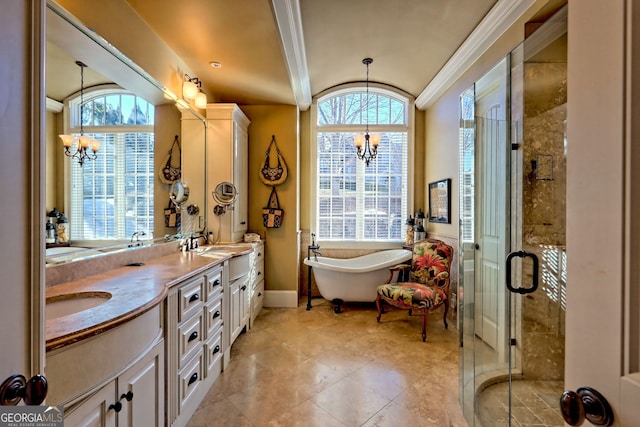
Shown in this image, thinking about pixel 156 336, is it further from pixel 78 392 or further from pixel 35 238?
Result: pixel 35 238

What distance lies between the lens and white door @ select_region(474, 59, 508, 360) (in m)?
2.17

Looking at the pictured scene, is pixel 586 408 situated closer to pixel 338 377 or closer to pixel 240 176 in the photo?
pixel 338 377

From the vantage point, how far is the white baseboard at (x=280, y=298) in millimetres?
3895

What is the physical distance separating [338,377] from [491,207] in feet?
5.88

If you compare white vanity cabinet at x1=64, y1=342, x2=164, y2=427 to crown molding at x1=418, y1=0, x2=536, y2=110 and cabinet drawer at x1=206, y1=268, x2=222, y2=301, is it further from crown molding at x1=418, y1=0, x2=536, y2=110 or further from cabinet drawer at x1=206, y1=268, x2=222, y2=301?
crown molding at x1=418, y1=0, x2=536, y2=110

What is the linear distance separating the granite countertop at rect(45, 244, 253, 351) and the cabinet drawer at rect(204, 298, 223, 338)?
0.30m

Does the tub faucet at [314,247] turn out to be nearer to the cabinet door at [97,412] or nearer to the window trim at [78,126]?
the window trim at [78,126]

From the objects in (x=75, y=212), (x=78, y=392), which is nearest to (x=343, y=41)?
(x=75, y=212)

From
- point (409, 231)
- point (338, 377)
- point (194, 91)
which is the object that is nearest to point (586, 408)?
point (338, 377)

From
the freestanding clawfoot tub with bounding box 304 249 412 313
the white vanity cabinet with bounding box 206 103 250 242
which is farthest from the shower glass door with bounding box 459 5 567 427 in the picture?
the white vanity cabinet with bounding box 206 103 250 242

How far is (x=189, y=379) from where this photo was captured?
68.8 inches

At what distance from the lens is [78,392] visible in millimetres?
923

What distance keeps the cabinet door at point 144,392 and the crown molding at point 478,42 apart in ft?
10.7

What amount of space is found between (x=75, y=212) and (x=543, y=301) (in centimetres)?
312
